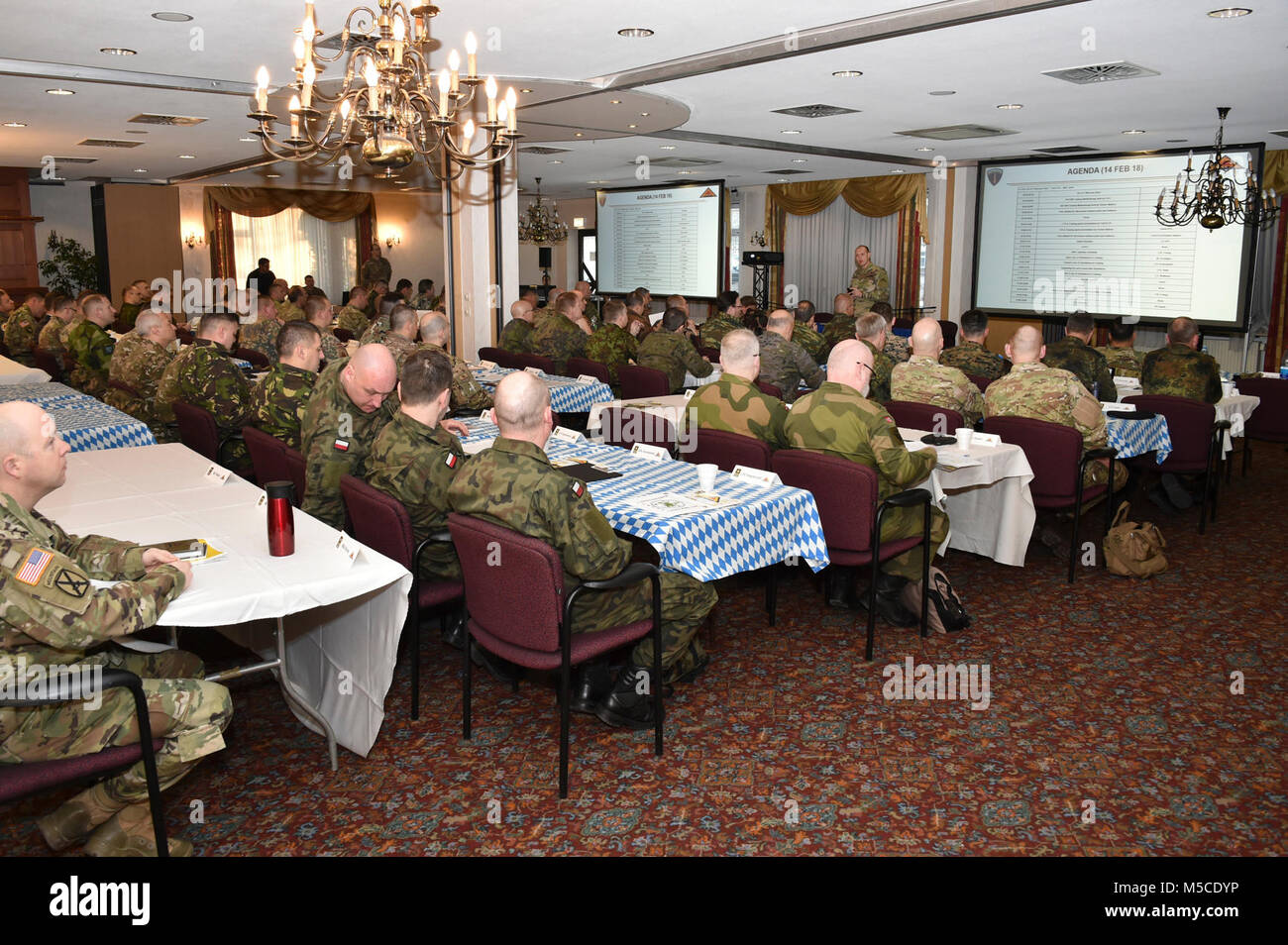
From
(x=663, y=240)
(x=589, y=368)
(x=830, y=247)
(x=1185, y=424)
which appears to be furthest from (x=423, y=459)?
(x=663, y=240)

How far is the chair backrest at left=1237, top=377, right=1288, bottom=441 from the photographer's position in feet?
23.2

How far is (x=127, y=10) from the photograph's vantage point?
16.9 feet

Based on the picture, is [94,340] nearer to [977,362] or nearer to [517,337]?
[517,337]

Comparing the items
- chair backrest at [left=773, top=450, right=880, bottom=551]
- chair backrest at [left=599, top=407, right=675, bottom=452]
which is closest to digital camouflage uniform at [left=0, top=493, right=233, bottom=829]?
chair backrest at [left=773, top=450, right=880, bottom=551]

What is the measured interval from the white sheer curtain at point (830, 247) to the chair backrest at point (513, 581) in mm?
12516

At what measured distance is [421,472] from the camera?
3.60 metres

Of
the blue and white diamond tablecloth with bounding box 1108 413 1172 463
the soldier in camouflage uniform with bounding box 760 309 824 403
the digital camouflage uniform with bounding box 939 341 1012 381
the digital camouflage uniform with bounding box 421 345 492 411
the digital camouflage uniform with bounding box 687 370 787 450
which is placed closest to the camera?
the digital camouflage uniform with bounding box 687 370 787 450

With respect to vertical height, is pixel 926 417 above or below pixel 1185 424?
above

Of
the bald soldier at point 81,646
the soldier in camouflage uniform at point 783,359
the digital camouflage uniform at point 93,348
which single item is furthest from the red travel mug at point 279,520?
the digital camouflage uniform at point 93,348

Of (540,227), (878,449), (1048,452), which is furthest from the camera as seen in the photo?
(540,227)

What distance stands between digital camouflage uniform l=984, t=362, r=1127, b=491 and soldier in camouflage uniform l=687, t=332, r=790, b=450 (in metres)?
1.43

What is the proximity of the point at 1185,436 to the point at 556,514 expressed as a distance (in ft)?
15.4

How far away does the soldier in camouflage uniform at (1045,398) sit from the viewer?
5.23 m

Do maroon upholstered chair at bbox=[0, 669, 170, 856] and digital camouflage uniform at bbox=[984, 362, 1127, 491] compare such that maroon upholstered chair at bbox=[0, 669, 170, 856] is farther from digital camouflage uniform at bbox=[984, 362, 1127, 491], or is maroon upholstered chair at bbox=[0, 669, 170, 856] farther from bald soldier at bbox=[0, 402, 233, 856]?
digital camouflage uniform at bbox=[984, 362, 1127, 491]
